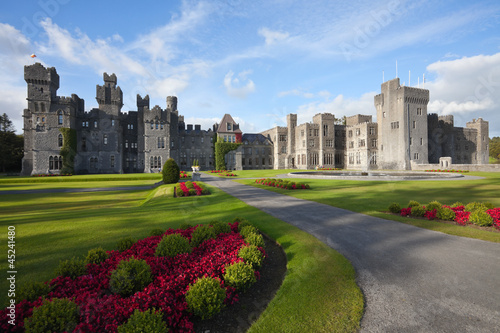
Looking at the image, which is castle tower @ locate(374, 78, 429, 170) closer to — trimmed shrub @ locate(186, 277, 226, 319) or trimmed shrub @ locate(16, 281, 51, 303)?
trimmed shrub @ locate(186, 277, 226, 319)

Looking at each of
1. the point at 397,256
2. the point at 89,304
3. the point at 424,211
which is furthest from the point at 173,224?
the point at 424,211

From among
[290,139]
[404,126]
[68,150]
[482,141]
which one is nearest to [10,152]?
[68,150]

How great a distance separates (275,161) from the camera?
72.6 m

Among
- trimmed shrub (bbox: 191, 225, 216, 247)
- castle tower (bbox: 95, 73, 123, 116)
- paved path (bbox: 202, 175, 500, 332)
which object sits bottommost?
paved path (bbox: 202, 175, 500, 332)

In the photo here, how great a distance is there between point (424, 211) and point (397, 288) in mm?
7440

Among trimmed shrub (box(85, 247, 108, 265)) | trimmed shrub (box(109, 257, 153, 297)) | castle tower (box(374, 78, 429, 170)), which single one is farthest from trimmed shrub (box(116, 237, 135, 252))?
castle tower (box(374, 78, 429, 170))

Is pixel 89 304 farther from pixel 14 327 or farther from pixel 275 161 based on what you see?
pixel 275 161

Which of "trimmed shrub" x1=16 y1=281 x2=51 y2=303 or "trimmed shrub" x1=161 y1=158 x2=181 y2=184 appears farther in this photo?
"trimmed shrub" x1=161 y1=158 x2=181 y2=184

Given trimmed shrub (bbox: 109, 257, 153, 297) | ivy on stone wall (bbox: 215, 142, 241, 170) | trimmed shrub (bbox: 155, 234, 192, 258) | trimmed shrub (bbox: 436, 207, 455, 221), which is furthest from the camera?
ivy on stone wall (bbox: 215, 142, 241, 170)

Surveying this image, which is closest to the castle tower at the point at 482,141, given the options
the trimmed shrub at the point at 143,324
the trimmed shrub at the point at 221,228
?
the trimmed shrub at the point at 221,228

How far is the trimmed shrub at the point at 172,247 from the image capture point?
599 centimetres

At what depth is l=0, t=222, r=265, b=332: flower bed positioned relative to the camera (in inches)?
143

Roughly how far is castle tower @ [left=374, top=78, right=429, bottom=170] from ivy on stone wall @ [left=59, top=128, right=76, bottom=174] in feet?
242

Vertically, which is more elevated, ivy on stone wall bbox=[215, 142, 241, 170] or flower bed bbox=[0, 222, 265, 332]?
ivy on stone wall bbox=[215, 142, 241, 170]
